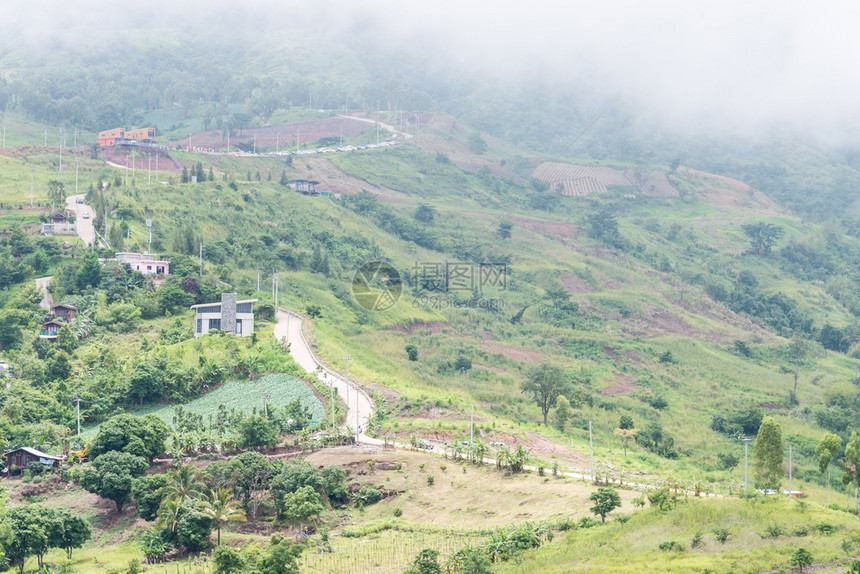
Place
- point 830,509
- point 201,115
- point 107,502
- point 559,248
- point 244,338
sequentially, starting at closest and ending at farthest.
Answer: point 830,509 → point 107,502 → point 244,338 → point 559,248 → point 201,115

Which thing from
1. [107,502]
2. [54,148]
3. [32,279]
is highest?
[54,148]

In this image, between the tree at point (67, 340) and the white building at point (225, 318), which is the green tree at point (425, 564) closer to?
the white building at point (225, 318)

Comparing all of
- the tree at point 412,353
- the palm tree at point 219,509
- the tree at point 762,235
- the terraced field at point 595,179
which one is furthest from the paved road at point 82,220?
the tree at point 762,235

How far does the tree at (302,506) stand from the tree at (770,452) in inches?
748

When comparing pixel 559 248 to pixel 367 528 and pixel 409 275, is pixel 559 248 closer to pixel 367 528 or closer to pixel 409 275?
pixel 409 275

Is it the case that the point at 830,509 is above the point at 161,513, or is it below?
above

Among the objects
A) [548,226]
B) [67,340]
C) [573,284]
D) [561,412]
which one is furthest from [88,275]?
[548,226]

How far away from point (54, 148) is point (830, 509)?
116336mm

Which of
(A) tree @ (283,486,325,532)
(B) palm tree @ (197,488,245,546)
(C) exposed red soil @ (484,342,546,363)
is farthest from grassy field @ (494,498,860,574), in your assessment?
(C) exposed red soil @ (484,342,546,363)

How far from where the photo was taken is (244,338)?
6650cm

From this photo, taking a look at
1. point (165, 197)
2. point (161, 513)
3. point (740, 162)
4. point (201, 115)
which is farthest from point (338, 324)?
point (740, 162)

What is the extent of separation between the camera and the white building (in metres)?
67.8

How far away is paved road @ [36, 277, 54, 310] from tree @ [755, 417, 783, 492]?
190 feet

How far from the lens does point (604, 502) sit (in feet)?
111
